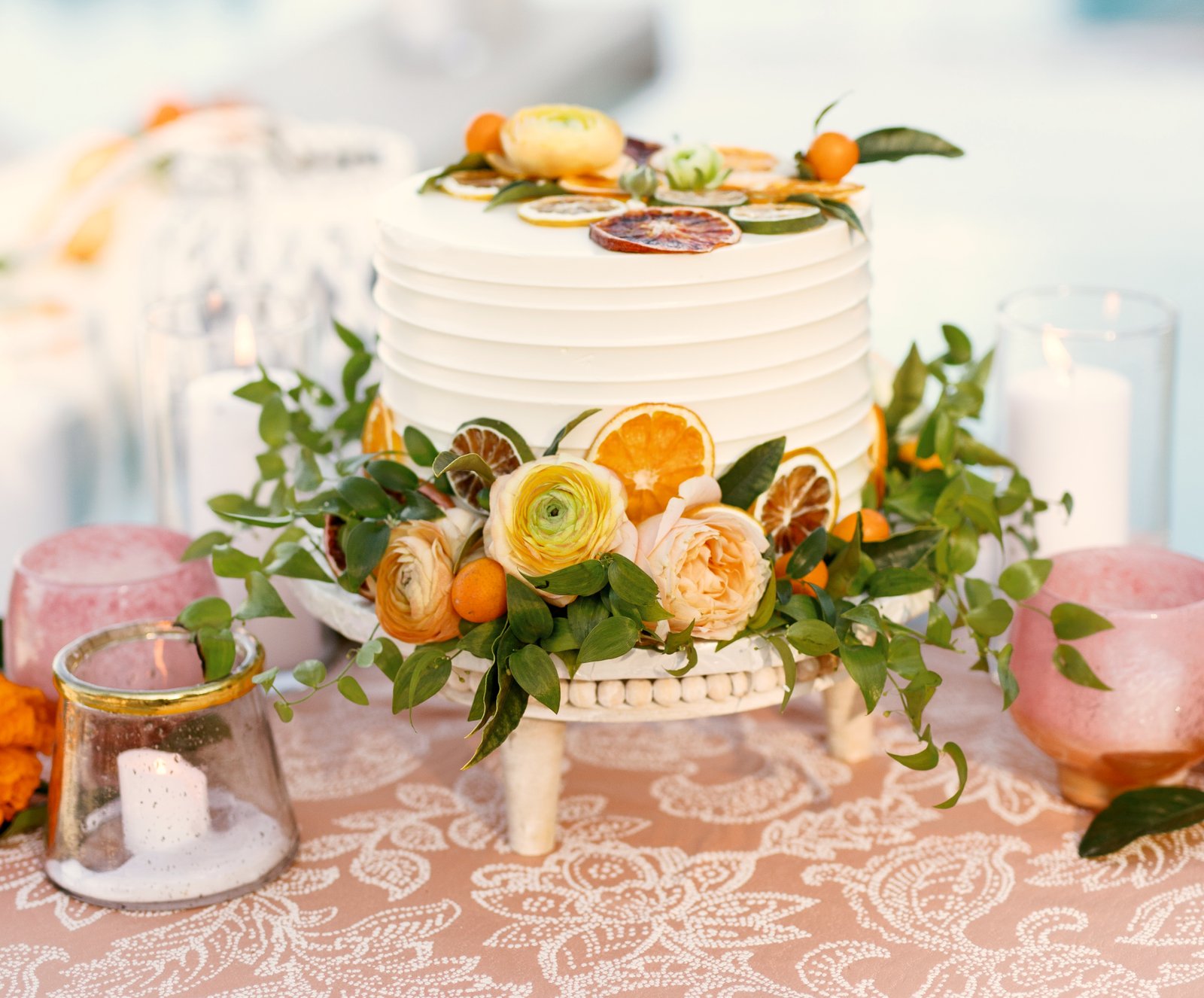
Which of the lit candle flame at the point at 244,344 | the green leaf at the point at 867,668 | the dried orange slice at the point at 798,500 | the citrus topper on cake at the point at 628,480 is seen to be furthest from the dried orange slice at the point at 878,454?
the lit candle flame at the point at 244,344

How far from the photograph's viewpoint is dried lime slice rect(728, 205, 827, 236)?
39.7 inches

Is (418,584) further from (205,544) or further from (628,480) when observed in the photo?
(205,544)

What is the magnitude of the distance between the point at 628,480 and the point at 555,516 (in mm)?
86

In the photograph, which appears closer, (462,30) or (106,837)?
(106,837)

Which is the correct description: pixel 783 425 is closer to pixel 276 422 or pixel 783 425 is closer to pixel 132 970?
pixel 276 422

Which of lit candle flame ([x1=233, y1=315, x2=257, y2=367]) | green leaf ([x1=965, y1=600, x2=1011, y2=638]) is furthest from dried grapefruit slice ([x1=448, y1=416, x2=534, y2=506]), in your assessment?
lit candle flame ([x1=233, y1=315, x2=257, y2=367])

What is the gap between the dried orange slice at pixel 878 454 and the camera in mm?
1141

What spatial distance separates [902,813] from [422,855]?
1.22 ft

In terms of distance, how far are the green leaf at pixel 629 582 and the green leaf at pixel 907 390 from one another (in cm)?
42

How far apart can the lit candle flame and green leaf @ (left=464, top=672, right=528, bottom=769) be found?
57cm

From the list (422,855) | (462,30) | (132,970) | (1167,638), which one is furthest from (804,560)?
(462,30)

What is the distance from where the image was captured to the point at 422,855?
108 cm

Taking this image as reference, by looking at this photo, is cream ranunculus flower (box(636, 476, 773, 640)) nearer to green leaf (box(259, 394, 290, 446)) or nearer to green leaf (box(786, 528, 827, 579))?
green leaf (box(786, 528, 827, 579))

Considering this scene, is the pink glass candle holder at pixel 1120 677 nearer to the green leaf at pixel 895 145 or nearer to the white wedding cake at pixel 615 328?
the white wedding cake at pixel 615 328
